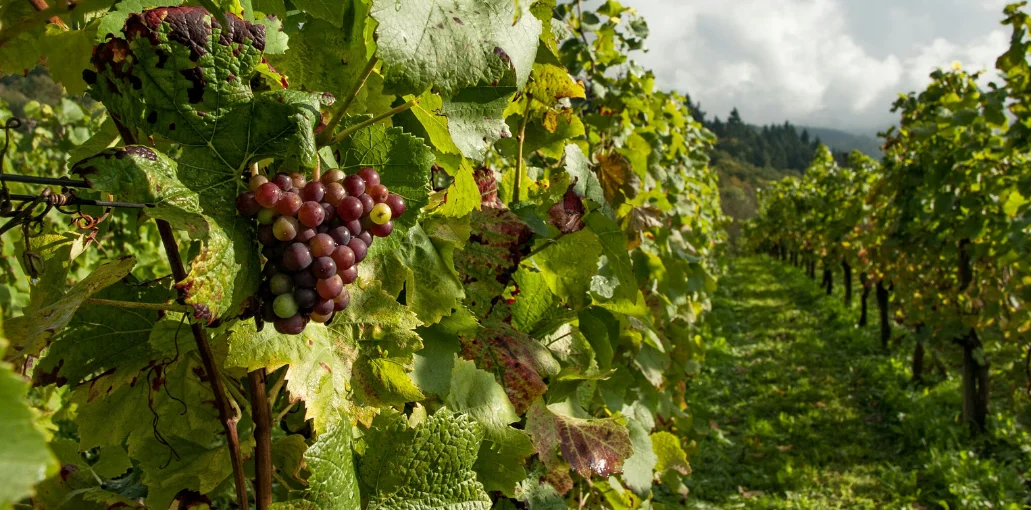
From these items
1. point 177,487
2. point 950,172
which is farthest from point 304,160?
point 950,172

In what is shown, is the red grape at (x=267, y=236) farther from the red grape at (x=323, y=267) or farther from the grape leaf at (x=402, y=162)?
the grape leaf at (x=402, y=162)

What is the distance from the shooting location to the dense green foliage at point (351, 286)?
73 centimetres

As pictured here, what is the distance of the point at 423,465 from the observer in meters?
0.99

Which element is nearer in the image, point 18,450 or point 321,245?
point 18,450

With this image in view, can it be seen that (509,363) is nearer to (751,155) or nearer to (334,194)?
(334,194)

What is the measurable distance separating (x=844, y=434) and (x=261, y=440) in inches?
305

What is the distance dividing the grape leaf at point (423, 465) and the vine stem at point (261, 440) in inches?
5.3

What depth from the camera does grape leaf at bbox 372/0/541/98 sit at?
742 millimetres

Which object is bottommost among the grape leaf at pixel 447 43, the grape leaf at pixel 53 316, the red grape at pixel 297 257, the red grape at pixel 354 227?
the grape leaf at pixel 53 316

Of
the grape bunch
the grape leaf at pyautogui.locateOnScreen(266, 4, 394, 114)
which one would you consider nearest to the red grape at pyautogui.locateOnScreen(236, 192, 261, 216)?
the grape bunch

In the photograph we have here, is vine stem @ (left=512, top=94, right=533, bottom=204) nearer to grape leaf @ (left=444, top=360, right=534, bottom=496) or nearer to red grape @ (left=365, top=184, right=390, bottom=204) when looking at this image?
grape leaf @ (left=444, top=360, right=534, bottom=496)

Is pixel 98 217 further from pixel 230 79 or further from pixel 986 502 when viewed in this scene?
pixel 986 502

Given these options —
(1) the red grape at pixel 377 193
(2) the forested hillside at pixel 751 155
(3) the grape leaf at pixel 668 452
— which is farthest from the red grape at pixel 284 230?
(2) the forested hillside at pixel 751 155

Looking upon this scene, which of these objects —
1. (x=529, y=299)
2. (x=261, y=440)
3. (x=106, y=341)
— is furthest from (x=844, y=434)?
(x=106, y=341)
